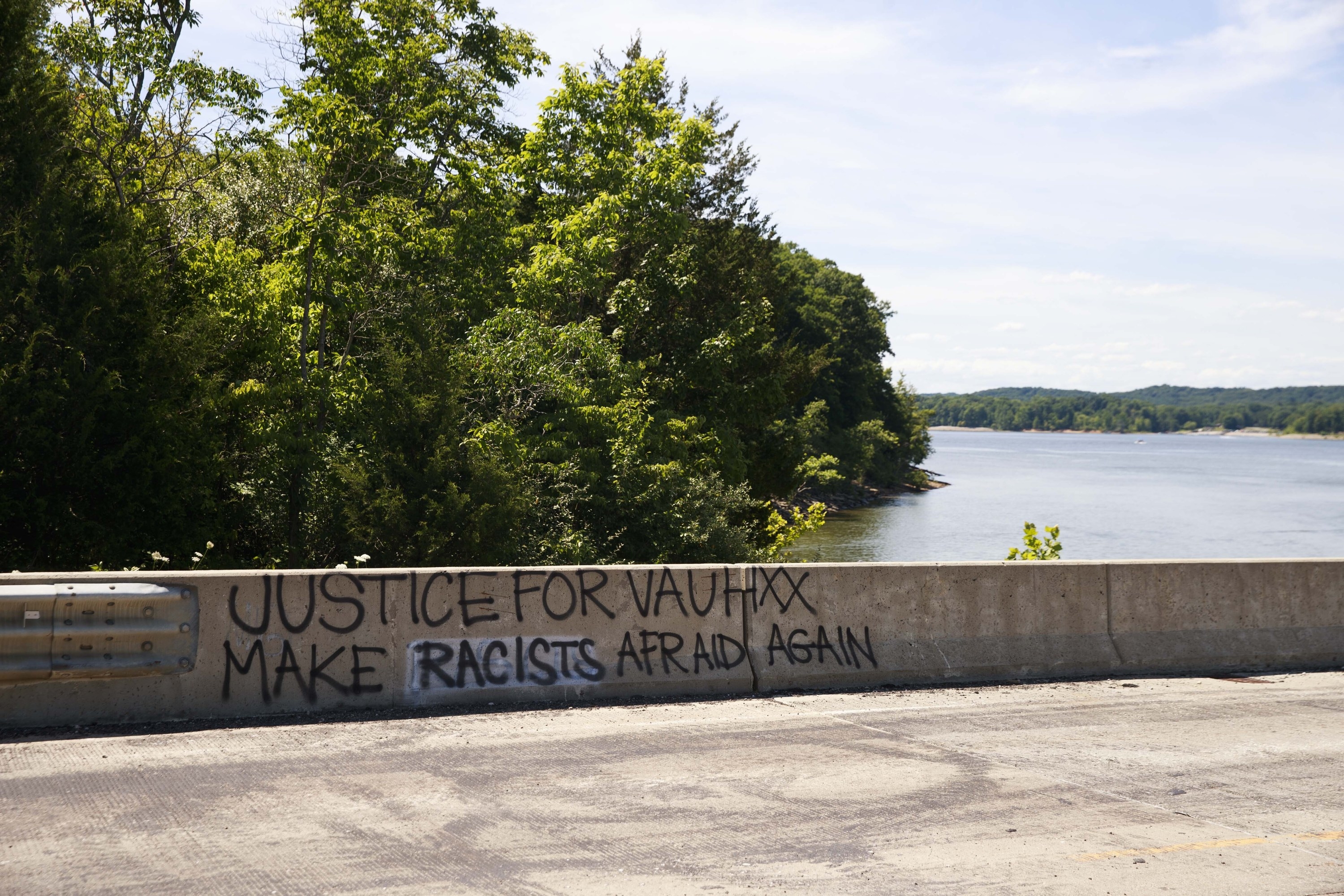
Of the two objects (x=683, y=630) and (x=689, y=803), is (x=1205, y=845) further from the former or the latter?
(x=683, y=630)

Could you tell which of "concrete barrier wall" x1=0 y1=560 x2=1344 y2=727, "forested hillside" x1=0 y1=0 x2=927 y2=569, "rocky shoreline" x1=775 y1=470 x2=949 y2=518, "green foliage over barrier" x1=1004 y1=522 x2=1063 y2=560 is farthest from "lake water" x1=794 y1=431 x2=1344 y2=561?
"concrete barrier wall" x1=0 y1=560 x2=1344 y2=727

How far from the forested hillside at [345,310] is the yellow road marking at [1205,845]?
9570 millimetres

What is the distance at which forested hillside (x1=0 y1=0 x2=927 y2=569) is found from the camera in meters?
11.5

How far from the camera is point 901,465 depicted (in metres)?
81.4

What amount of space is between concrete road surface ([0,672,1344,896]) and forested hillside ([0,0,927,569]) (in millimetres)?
5634

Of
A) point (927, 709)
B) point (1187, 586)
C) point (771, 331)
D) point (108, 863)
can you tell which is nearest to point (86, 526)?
point (108, 863)

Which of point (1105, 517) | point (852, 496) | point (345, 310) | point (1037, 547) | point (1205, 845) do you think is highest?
point (345, 310)

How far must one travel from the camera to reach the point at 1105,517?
197 feet

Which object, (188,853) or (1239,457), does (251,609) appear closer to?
(188,853)

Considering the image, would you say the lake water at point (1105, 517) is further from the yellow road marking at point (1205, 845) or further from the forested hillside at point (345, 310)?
the yellow road marking at point (1205, 845)

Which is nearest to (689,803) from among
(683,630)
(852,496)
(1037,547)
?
(683,630)

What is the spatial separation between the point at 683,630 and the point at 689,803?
2684 mm

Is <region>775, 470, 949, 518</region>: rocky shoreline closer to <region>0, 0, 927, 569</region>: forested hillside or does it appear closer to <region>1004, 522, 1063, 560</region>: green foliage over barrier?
<region>0, 0, 927, 569</region>: forested hillside

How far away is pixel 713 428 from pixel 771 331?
6141 mm
